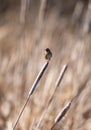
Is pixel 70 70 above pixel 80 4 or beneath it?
beneath

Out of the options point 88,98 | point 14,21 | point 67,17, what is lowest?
point 88,98

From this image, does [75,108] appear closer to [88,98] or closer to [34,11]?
[88,98]

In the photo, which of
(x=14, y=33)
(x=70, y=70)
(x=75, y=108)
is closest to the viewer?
(x=75, y=108)

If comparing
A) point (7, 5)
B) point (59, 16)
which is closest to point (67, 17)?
point (59, 16)

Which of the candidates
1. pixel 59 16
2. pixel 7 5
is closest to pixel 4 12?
pixel 7 5

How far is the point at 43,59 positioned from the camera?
4.98 ft

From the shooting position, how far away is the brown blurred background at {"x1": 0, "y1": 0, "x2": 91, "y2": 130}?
1.36 metres

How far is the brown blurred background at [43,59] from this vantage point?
136 cm

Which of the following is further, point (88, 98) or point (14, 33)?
point (14, 33)

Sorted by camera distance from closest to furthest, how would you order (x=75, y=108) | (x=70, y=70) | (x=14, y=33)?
(x=75, y=108)
(x=70, y=70)
(x=14, y=33)

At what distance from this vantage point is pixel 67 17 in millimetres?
1726

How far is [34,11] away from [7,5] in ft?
0.38

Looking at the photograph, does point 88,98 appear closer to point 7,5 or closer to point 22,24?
point 22,24

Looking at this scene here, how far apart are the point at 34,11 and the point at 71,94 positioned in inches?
18.2
